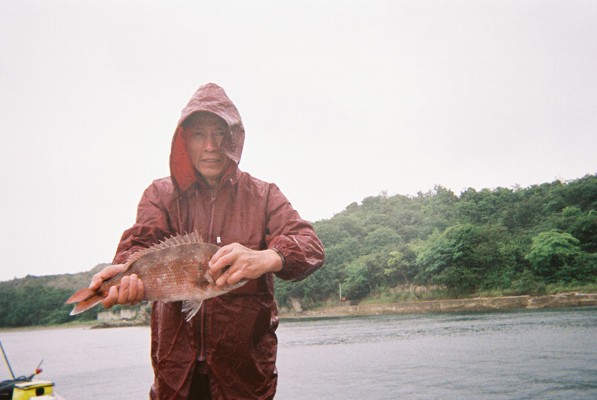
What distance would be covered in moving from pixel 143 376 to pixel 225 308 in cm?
3854

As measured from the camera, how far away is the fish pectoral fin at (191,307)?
10.2ft

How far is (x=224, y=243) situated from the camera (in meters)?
3.48

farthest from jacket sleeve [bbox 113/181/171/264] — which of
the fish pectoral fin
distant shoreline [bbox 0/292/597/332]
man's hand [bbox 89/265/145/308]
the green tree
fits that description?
the green tree

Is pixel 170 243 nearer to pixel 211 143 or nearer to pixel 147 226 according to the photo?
pixel 147 226

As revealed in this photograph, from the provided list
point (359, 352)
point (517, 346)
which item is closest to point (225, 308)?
point (517, 346)

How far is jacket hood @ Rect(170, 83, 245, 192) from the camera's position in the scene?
11.7ft

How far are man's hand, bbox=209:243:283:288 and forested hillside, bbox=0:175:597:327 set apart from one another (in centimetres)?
6472

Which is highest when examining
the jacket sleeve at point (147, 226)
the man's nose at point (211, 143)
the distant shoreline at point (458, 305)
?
the man's nose at point (211, 143)

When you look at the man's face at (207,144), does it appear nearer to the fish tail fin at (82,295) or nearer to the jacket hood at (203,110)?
the jacket hood at (203,110)

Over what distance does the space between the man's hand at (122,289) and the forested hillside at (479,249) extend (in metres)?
66.7

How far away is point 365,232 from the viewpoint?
125m

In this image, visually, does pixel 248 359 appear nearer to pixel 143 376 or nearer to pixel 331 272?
pixel 143 376

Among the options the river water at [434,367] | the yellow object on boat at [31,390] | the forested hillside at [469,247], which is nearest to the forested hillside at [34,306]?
the forested hillside at [469,247]

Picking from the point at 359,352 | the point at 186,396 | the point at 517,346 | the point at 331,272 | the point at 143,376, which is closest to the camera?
the point at 186,396
